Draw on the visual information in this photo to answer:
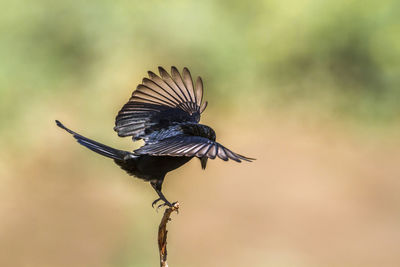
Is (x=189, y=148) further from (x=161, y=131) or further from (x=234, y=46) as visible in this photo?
(x=234, y=46)

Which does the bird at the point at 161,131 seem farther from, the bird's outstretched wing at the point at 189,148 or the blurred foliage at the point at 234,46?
the blurred foliage at the point at 234,46

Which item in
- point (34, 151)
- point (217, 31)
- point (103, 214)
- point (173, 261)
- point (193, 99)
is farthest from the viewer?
point (217, 31)

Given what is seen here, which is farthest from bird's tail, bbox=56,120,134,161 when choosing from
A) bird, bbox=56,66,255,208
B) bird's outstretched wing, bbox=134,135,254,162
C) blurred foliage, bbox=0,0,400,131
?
blurred foliage, bbox=0,0,400,131

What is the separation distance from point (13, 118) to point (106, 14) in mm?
2342

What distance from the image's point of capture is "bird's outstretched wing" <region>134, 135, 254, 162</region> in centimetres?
410

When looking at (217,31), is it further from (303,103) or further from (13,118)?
(13,118)

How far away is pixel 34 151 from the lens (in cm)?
1071

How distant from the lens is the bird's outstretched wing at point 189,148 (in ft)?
13.5

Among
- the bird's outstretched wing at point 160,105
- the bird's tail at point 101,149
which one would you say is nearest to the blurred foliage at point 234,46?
the bird's outstretched wing at point 160,105

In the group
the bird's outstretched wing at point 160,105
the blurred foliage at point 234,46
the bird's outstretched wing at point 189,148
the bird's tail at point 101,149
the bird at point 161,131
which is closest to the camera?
the bird's outstretched wing at point 189,148

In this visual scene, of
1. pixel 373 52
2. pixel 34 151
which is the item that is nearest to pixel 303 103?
pixel 373 52

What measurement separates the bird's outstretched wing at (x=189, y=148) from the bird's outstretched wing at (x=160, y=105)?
0.55 m

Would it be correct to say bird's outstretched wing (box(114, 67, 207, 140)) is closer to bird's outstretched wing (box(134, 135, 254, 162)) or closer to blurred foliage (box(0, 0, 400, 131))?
bird's outstretched wing (box(134, 135, 254, 162))

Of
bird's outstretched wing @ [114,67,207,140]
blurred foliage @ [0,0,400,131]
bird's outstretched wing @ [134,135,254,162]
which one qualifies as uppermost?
blurred foliage @ [0,0,400,131]
